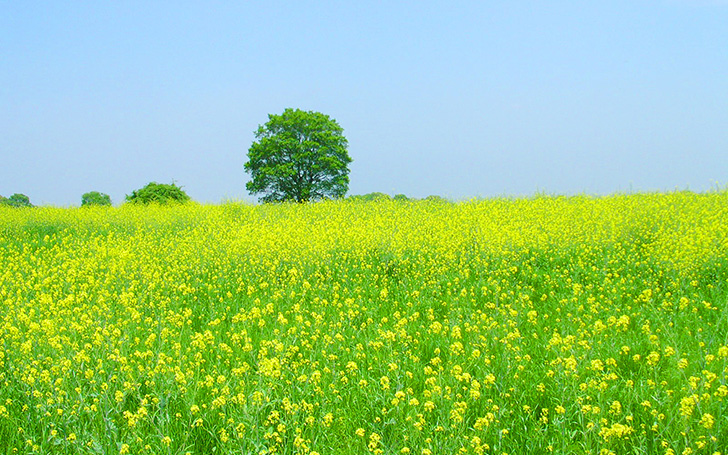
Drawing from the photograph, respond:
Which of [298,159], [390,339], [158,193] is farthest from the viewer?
[298,159]

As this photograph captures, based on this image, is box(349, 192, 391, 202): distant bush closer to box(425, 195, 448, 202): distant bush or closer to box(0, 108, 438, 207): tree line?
box(425, 195, 448, 202): distant bush

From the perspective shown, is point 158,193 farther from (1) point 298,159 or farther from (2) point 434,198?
(2) point 434,198

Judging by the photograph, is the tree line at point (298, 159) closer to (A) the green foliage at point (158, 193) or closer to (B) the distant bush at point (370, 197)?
(A) the green foliage at point (158, 193)

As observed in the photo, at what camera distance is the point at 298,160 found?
108 feet

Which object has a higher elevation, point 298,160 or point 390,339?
point 298,160

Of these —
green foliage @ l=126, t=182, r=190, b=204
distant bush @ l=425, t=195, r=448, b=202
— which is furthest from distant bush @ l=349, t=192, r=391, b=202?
green foliage @ l=126, t=182, r=190, b=204

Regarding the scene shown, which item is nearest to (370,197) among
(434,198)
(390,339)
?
(434,198)

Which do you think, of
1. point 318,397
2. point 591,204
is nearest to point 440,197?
point 591,204

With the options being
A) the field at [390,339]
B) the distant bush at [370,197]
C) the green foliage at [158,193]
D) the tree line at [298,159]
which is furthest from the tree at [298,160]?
the field at [390,339]

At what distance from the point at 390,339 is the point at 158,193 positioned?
1021 inches

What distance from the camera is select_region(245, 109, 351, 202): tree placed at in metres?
33.0

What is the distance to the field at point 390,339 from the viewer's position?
11.7 feet

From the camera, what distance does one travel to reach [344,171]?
34.2 m

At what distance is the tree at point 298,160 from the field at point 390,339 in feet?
67.0
